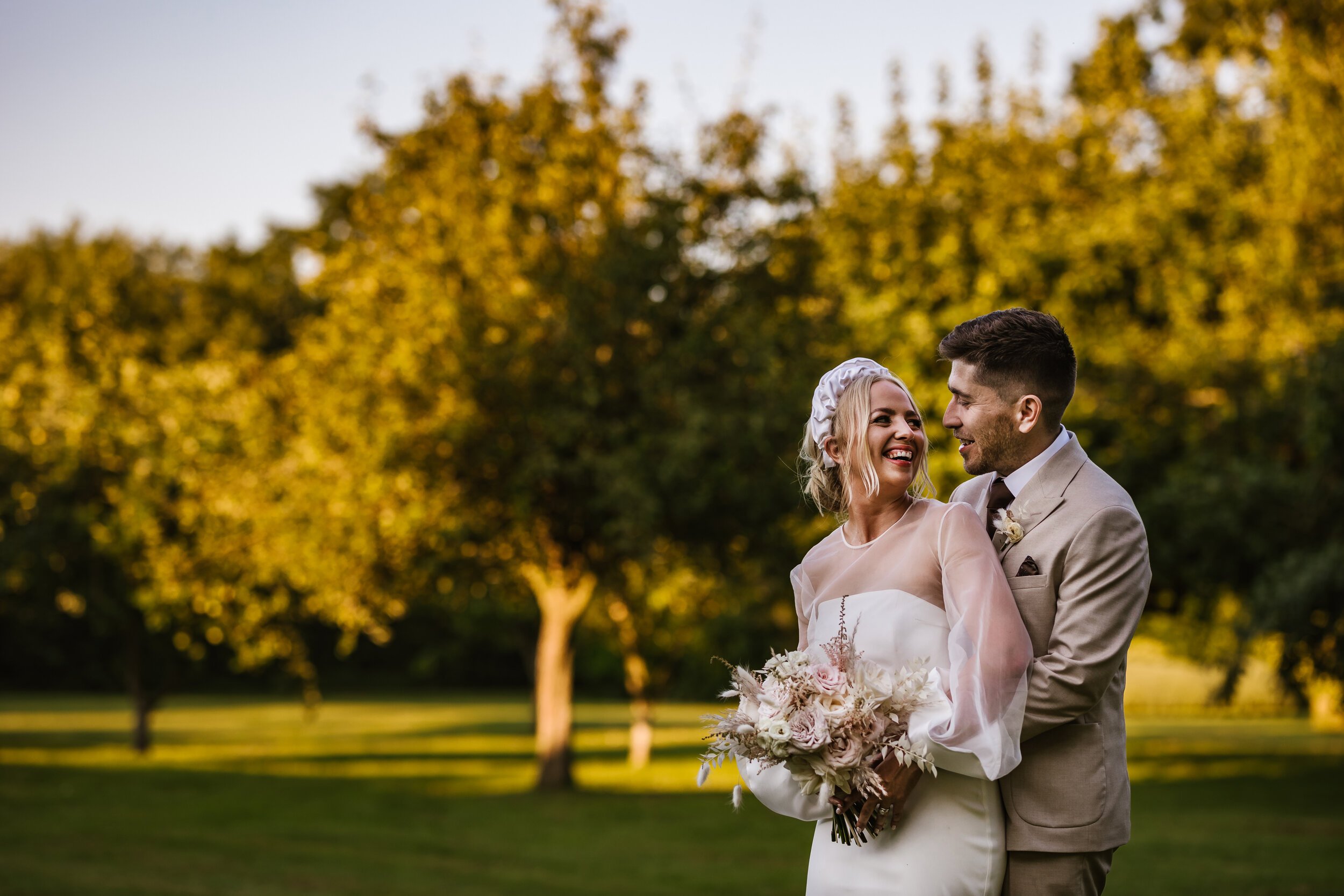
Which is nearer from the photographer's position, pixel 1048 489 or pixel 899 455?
pixel 1048 489

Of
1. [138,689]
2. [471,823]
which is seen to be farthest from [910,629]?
[138,689]

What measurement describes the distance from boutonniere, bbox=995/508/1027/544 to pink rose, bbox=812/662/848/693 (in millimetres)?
568

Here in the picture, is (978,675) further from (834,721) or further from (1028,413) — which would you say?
(1028,413)

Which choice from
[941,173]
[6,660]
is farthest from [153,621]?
[6,660]

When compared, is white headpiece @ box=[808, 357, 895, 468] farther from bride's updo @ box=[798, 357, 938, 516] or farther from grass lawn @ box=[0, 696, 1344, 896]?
grass lawn @ box=[0, 696, 1344, 896]

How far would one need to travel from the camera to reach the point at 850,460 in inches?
150

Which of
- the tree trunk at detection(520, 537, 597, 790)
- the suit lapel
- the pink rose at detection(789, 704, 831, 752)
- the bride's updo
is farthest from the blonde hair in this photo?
the tree trunk at detection(520, 537, 597, 790)

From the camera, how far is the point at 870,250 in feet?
73.7

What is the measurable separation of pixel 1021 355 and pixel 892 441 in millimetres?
498

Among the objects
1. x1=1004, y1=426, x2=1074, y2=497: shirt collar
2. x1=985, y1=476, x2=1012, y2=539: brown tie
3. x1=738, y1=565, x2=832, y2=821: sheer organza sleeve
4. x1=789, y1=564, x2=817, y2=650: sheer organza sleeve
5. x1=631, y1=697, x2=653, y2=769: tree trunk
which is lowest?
x1=631, y1=697, x2=653, y2=769: tree trunk

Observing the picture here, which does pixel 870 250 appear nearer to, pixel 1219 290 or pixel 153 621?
pixel 1219 290

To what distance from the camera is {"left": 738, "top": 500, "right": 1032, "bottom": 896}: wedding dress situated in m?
3.20

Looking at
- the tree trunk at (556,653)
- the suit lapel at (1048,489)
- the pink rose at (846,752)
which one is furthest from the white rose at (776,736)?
the tree trunk at (556,653)

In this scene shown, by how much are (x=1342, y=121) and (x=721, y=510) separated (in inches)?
397
